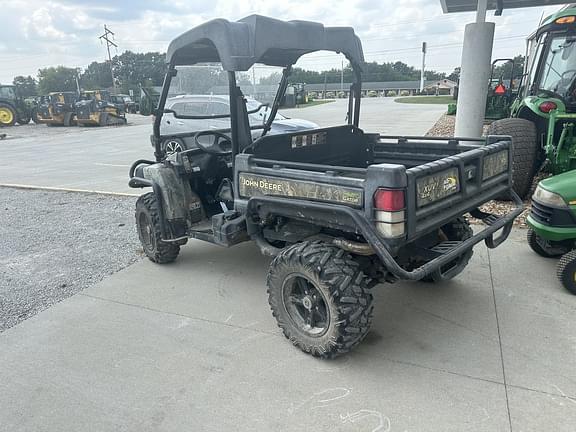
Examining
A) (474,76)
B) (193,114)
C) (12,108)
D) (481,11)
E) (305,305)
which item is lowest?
(305,305)

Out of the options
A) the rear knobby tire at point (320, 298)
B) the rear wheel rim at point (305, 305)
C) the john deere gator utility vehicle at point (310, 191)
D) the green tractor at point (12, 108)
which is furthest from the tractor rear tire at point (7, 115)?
the rear wheel rim at point (305, 305)

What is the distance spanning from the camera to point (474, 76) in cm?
759

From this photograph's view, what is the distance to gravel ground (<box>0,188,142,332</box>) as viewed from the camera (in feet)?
13.4

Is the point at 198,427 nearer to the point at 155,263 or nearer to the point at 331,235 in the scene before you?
the point at 331,235

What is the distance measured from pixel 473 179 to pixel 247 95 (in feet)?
6.18

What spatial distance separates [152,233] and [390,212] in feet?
8.97

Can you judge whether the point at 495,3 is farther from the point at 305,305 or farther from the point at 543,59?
the point at 305,305

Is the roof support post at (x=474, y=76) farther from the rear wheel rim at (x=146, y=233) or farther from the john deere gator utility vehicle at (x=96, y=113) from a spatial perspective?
the john deere gator utility vehicle at (x=96, y=113)

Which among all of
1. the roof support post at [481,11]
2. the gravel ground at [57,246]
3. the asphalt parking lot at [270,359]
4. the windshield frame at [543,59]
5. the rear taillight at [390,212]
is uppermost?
the roof support post at [481,11]

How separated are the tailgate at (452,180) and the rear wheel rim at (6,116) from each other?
28.0 m

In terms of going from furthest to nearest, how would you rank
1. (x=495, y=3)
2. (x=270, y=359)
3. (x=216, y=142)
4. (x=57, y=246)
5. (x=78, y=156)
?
(x=78, y=156) < (x=495, y=3) < (x=57, y=246) < (x=216, y=142) < (x=270, y=359)

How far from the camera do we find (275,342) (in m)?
3.12

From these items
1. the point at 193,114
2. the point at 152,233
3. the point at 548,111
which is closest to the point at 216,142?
the point at 193,114

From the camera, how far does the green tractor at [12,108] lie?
2538 cm
